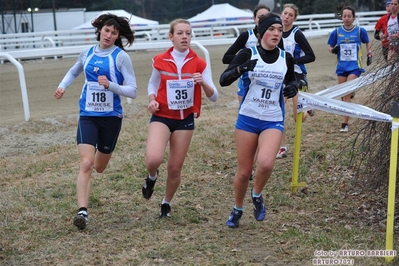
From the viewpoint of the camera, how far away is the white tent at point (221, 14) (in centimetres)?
4081

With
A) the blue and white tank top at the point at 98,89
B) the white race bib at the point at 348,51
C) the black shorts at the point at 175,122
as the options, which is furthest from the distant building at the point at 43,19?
the black shorts at the point at 175,122

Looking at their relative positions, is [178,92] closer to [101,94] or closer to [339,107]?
[101,94]

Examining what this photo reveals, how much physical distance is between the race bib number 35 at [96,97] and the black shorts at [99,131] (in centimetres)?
10

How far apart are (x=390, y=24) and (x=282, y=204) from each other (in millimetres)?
5531

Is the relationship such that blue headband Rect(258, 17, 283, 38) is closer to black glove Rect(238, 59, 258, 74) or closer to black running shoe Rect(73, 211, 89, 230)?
black glove Rect(238, 59, 258, 74)

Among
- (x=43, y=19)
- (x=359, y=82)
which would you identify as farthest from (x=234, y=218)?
(x=43, y=19)

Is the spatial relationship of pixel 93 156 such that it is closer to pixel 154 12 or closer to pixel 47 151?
pixel 47 151

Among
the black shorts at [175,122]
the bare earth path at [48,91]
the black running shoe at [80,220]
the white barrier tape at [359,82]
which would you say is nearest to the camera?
the black running shoe at [80,220]

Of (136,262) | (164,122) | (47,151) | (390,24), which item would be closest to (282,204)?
(164,122)

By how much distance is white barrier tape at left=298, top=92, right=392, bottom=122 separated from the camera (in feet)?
19.9

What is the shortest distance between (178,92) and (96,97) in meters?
0.86

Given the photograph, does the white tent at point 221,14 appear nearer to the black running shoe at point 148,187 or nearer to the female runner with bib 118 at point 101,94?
the female runner with bib 118 at point 101,94

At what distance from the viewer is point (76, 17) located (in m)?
43.8

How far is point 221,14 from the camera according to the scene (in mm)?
41312
